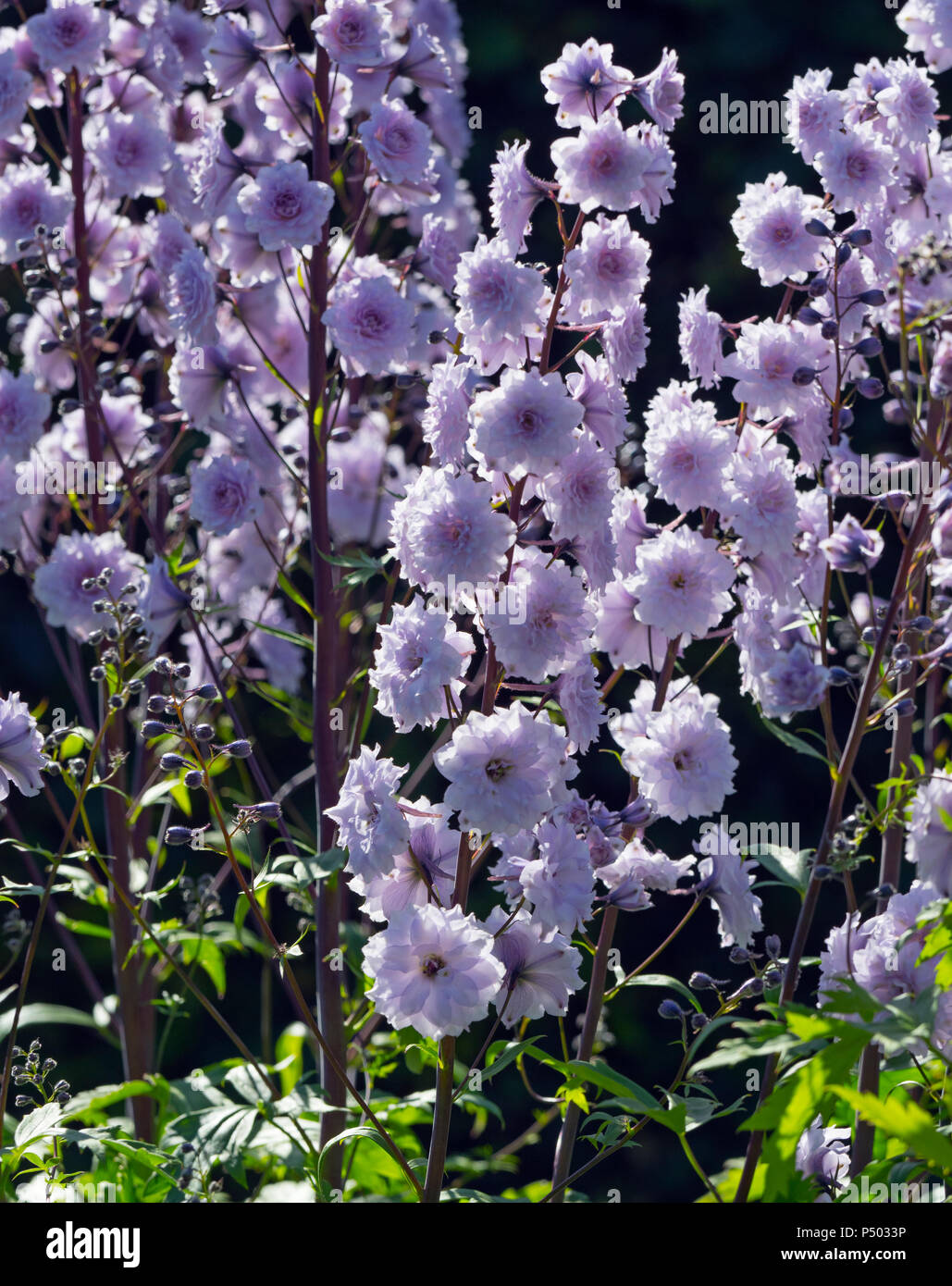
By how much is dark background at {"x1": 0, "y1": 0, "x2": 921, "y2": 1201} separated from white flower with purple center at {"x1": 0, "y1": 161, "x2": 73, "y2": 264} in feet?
4.31

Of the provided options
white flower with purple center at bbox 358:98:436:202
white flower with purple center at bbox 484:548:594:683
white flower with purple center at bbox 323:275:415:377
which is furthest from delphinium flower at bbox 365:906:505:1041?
white flower with purple center at bbox 358:98:436:202

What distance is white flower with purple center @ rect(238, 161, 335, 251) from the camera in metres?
1.35

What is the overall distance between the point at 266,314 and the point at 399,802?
813mm

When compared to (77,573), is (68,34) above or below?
above

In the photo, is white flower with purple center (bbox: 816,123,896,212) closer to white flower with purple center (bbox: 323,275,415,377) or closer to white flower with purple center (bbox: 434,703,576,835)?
white flower with purple center (bbox: 323,275,415,377)

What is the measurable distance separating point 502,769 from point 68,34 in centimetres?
110

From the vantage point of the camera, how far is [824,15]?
290 cm

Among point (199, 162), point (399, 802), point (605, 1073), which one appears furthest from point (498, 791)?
point (199, 162)

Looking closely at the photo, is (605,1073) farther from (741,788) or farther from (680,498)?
(741,788)

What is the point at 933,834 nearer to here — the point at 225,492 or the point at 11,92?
the point at 225,492

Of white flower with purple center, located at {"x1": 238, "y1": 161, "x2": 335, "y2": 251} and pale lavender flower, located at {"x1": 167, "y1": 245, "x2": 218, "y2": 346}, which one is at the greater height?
white flower with purple center, located at {"x1": 238, "y1": 161, "x2": 335, "y2": 251}

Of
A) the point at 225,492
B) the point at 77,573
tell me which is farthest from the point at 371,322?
the point at 77,573

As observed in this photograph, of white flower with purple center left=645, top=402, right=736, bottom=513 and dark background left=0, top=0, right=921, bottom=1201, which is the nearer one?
white flower with purple center left=645, top=402, right=736, bottom=513

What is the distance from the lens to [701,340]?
49.4 inches
